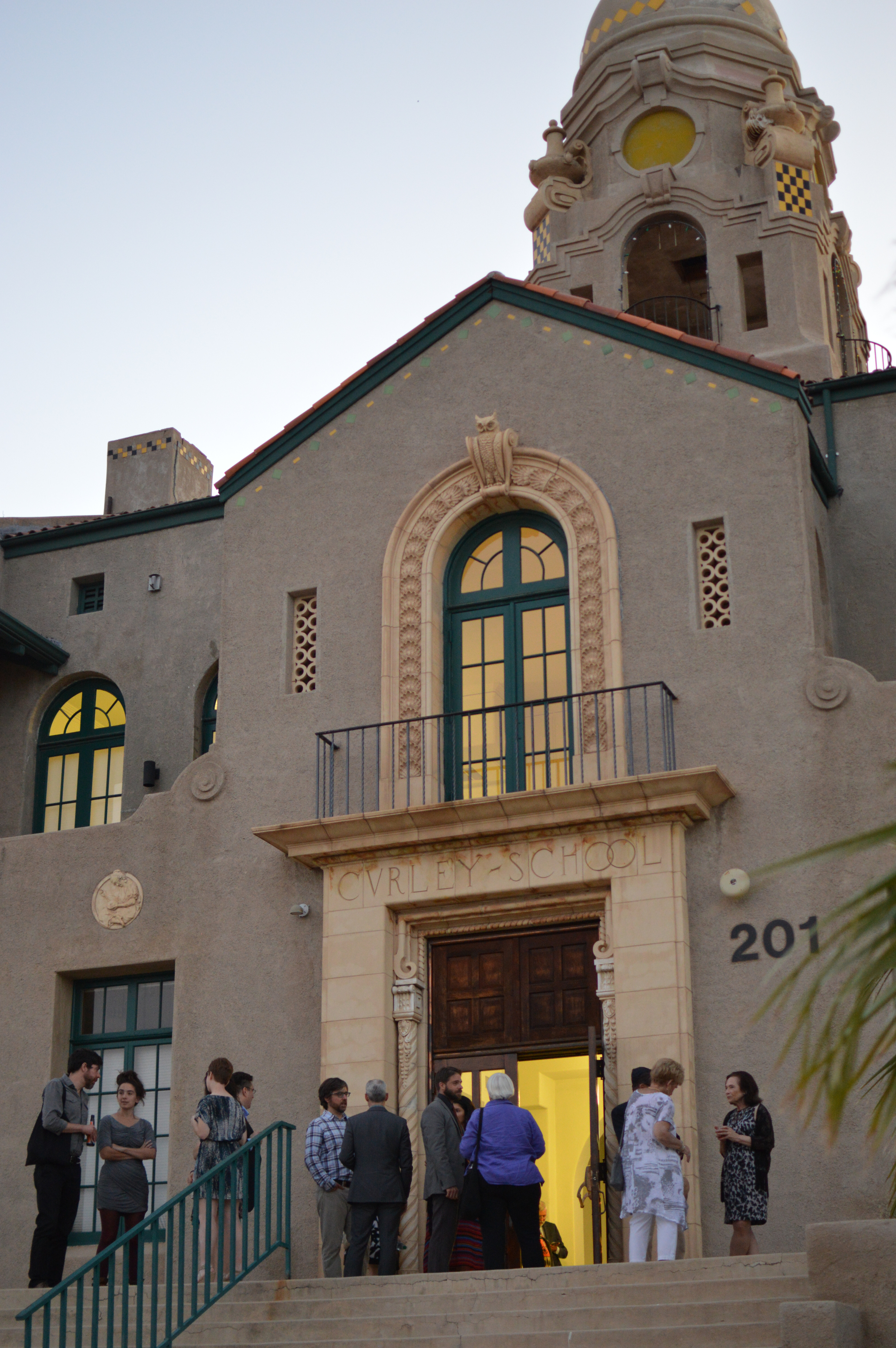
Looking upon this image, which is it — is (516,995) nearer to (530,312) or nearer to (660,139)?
(530,312)

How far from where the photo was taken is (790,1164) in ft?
42.6

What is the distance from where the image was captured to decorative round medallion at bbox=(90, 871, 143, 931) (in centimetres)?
1625

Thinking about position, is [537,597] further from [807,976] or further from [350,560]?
[807,976]

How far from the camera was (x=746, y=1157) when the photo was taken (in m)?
11.7

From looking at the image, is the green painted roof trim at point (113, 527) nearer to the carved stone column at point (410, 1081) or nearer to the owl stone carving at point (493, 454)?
the owl stone carving at point (493, 454)

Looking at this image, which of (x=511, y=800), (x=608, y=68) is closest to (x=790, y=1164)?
(x=511, y=800)

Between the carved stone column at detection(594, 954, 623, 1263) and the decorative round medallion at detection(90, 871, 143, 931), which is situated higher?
the decorative round medallion at detection(90, 871, 143, 931)

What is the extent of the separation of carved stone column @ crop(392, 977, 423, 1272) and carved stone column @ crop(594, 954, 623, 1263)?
1610 mm

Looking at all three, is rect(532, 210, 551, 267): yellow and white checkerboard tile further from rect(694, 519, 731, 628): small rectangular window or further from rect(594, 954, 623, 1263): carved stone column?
rect(594, 954, 623, 1263): carved stone column

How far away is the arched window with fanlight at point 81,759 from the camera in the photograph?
1923 cm

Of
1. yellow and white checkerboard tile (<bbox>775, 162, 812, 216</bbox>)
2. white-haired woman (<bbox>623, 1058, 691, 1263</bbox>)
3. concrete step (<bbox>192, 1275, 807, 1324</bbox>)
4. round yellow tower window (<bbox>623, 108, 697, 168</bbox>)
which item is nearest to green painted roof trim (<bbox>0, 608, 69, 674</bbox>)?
concrete step (<bbox>192, 1275, 807, 1324</bbox>)

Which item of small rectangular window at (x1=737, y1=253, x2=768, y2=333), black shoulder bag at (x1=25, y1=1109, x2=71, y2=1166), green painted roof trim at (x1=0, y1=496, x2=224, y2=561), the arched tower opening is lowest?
black shoulder bag at (x1=25, y1=1109, x2=71, y2=1166)

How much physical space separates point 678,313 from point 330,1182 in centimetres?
1545

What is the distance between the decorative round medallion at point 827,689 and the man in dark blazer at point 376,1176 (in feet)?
16.6
